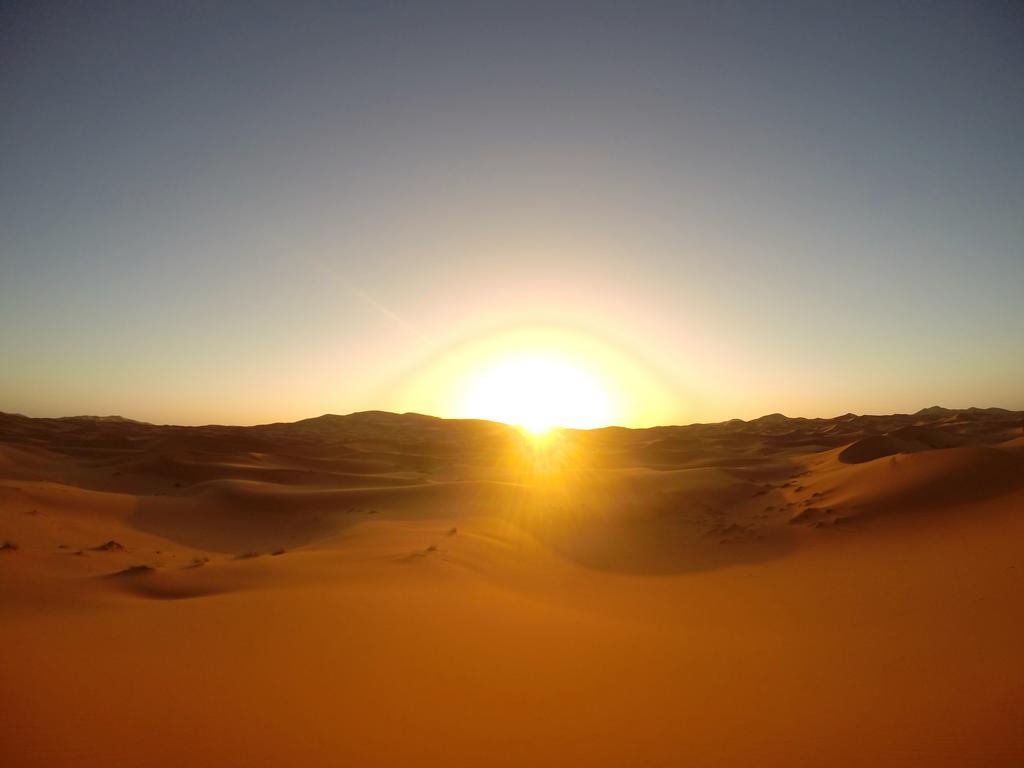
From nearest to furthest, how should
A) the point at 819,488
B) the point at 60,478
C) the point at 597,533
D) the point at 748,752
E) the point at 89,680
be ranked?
the point at 748,752 → the point at 89,680 → the point at 597,533 → the point at 819,488 → the point at 60,478

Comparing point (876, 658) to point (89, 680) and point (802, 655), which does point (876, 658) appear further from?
point (89, 680)

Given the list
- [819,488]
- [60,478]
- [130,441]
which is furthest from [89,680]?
[130,441]

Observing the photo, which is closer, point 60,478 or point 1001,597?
point 1001,597

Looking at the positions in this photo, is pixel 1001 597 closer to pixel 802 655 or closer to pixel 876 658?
pixel 876 658

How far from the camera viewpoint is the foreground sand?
10.0 feet

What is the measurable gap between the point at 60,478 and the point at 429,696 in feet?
64.5

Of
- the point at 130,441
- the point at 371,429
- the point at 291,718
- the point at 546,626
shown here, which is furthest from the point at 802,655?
the point at 371,429

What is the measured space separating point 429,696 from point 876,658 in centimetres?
361

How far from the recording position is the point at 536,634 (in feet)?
16.0

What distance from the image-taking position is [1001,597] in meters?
5.30

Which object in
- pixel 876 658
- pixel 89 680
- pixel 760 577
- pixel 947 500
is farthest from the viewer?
pixel 947 500

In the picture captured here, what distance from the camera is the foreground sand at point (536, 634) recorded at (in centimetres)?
306

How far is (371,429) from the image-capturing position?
54.3 m

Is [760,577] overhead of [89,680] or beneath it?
beneath
